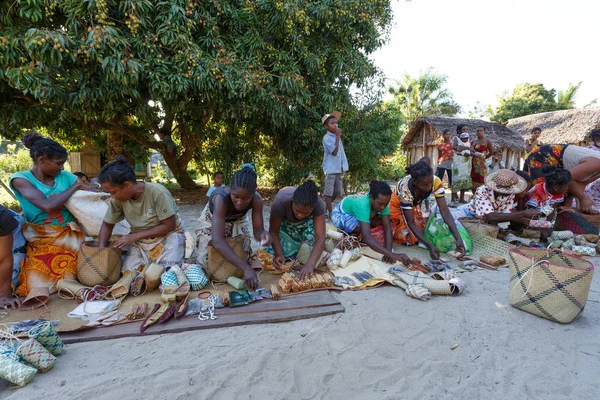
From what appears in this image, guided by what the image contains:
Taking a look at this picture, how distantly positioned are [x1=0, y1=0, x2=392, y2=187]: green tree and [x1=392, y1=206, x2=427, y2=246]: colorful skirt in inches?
115

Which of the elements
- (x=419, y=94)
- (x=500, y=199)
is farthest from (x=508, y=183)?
(x=419, y=94)

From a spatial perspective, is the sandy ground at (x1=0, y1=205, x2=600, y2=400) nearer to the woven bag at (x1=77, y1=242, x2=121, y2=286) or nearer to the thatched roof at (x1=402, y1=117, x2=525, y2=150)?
the woven bag at (x1=77, y1=242, x2=121, y2=286)

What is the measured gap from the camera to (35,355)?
168cm

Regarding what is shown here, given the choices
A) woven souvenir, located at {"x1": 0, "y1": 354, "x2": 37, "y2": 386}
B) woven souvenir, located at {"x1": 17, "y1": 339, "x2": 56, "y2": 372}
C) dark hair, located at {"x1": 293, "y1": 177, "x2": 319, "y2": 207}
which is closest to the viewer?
woven souvenir, located at {"x1": 0, "y1": 354, "x2": 37, "y2": 386}

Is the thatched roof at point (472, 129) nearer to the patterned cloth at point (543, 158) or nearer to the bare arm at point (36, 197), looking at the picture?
the patterned cloth at point (543, 158)

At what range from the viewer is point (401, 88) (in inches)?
791

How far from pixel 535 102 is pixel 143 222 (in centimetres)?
2462

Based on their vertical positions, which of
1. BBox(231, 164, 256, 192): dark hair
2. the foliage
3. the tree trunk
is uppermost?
the foliage

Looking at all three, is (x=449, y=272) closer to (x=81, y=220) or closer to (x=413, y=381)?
(x=413, y=381)

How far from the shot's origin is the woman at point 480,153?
259 inches

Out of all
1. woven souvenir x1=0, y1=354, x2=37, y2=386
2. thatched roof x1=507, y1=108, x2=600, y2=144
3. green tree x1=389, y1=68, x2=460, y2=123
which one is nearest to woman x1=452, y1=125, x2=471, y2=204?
woven souvenir x1=0, y1=354, x2=37, y2=386

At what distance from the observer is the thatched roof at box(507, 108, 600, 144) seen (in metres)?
11.2

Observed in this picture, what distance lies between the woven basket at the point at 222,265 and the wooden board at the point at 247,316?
1.45ft

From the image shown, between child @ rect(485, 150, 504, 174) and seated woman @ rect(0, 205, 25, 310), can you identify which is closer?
seated woman @ rect(0, 205, 25, 310)
